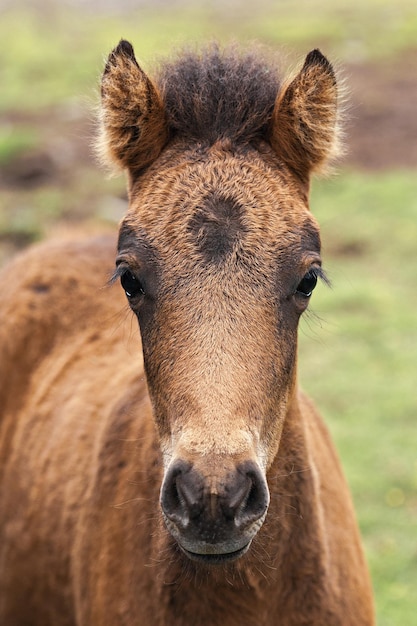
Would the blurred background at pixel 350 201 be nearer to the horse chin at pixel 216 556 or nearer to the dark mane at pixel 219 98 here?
the dark mane at pixel 219 98

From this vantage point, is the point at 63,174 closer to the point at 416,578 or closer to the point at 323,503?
the point at 416,578

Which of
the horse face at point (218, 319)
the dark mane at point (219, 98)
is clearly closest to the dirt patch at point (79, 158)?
the dark mane at point (219, 98)

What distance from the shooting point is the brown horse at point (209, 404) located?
8.97ft

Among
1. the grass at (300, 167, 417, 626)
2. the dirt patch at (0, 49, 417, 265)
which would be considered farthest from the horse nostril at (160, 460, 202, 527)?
the dirt patch at (0, 49, 417, 265)

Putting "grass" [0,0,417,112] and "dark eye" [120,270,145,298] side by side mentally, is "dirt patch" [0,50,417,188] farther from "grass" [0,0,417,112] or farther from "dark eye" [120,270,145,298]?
"dark eye" [120,270,145,298]

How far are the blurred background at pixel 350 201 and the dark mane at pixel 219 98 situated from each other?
428mm

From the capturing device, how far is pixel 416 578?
19.3 ft

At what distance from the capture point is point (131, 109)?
3.38m

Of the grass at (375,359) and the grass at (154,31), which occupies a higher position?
the grass at (154,31)

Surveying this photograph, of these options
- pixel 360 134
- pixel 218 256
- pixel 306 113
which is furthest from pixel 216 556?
pixel 360 134

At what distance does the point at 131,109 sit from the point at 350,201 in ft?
30.3

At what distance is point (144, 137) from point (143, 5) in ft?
93.9

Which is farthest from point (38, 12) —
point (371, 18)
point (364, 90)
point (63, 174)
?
point (63, 174)

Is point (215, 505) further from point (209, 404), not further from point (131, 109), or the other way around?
point (131, 109)
